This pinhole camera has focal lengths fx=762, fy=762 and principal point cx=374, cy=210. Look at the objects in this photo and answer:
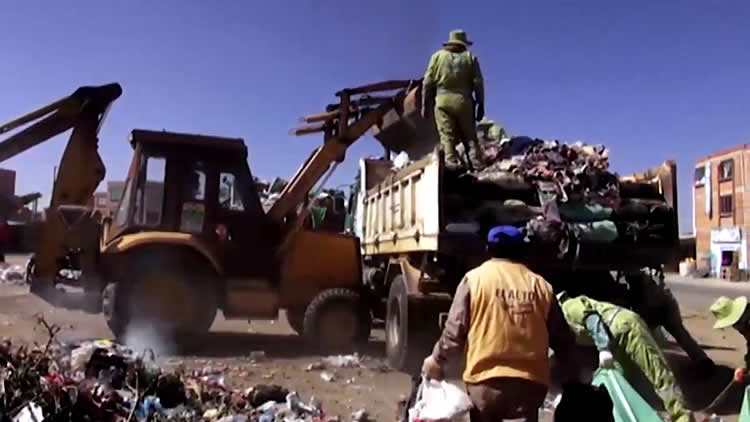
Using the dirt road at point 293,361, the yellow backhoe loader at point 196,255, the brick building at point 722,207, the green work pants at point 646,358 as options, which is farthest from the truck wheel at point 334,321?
the brick building at point 722,207

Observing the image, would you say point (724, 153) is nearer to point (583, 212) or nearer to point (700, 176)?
point (700, 176)

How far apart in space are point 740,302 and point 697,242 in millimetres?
43496

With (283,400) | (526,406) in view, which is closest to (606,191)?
(283,400)

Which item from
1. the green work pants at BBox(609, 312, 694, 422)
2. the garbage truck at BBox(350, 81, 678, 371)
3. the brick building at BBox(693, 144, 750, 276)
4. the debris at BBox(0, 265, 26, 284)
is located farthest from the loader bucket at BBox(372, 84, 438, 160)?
the brick building at BBox(693, 144, 750, 276)

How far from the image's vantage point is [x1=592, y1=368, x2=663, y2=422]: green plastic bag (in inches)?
158

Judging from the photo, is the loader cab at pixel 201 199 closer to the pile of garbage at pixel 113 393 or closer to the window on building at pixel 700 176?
the pile of garbage at pixel 113 393

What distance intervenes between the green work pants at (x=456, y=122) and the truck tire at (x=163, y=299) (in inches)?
117

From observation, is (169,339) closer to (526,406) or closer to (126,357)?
(126,357)

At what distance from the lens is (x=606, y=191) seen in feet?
22.4

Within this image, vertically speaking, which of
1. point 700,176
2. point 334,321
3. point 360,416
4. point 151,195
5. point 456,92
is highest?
point 700,176

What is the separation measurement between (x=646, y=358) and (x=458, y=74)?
4555 mm

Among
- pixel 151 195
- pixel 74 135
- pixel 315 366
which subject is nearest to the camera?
pixel 315 366

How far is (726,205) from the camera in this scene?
42688 mm

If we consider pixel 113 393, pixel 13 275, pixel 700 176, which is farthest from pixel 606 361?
pixel 700 176
